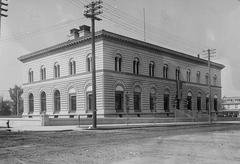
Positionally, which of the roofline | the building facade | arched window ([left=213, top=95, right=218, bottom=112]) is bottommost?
arched window ([left=213, top=95, right=218, bottom=112])

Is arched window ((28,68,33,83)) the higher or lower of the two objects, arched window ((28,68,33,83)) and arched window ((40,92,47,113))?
the higher

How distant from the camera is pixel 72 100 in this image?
46.3 m

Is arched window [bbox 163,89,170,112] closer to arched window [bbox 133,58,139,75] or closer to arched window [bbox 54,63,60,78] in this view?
arched window [bbox 133,58,139,75]

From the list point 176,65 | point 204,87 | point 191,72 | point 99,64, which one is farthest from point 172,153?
point 204,87

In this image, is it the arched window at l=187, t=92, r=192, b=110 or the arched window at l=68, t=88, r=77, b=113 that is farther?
the arched window at l=187, t=92, r=192, b=110

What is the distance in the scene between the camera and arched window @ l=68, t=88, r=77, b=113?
45.8 metres

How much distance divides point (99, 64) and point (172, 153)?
30961 millimetres

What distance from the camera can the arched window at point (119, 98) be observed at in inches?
1726

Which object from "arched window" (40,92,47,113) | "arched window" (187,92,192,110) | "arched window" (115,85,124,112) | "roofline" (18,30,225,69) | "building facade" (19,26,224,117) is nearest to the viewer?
"roofline" (18,30,225,69)

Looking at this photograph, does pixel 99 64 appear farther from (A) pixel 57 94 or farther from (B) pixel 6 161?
(B) pixel 6 161

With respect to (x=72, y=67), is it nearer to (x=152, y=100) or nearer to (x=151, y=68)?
(x=151, y=68)

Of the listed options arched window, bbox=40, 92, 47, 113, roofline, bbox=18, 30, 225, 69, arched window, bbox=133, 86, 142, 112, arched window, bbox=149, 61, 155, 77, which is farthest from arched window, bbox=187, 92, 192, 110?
arched window, bbox=40, 92, 47, 113

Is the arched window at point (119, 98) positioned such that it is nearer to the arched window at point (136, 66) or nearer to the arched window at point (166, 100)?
the arched window at point (136, 66)

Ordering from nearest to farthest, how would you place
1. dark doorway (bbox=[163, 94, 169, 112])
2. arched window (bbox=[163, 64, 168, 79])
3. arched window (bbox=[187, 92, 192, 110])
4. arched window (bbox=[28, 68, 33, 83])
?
dark doorway (bbox=[163, 94, 169, 112]) < arched window (bbox=[163, 64, 168, 79]) < arched window (bbox=[28, 68, 33, 83]) < arched window (bbox=[187, 92, 192, 110])
